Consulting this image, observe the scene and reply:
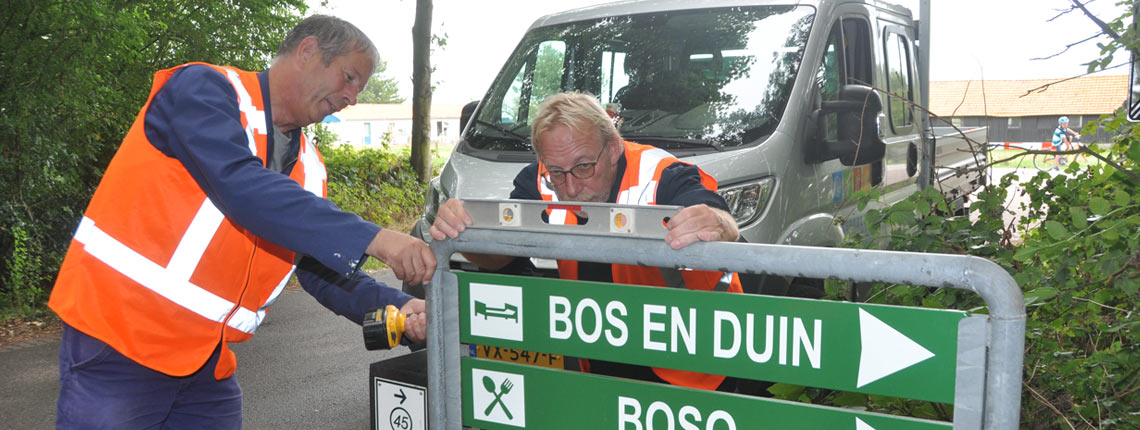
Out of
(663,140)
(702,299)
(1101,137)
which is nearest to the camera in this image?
(702,299)

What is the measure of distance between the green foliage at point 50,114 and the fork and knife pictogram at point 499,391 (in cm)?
769

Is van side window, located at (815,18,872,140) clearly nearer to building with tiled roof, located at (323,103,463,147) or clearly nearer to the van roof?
the van roof

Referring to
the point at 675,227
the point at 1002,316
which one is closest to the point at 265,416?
the point at 675,227

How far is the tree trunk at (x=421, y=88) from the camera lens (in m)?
15.5

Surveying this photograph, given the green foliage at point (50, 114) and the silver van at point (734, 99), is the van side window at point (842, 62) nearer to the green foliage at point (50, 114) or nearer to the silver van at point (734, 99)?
the silver van at point (734, 99)

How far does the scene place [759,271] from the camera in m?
1.58

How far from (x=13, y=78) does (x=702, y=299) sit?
826 centimetres

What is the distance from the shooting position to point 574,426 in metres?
1.80

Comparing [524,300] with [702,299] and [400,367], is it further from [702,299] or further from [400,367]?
[400,367]

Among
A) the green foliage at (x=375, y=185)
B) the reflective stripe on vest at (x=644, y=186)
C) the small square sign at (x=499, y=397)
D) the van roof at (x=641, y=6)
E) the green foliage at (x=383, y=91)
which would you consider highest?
the green foliage at (x=383, y=91)

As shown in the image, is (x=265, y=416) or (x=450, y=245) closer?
(x=450, y=245)

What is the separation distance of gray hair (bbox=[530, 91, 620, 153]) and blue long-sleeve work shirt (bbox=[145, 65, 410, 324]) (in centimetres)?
88

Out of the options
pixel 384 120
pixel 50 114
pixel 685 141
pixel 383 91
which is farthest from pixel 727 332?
pixel 383 91

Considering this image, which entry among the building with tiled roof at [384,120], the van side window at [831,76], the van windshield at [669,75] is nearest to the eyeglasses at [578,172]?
the van windshield at [669,75]
